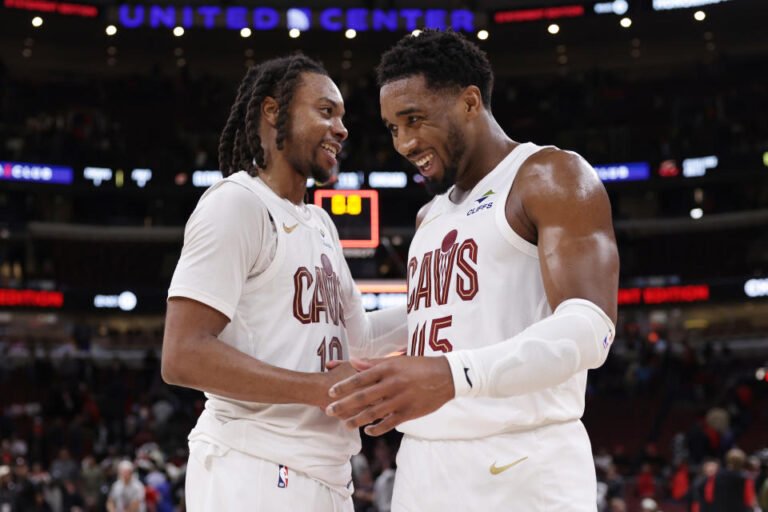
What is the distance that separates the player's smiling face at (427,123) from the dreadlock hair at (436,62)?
0.09 feet

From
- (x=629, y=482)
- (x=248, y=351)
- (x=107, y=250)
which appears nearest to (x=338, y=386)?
(x=248, y=351)

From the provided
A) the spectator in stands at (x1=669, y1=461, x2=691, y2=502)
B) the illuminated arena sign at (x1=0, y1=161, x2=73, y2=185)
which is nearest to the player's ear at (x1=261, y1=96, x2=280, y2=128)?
the spectator in stands at (x1=669, y1=461, x2=691, y2=502)

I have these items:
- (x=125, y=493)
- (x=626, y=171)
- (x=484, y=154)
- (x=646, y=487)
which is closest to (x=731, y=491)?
(x=646, y=487)

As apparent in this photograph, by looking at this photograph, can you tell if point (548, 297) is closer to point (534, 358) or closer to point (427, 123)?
point (534, 358)

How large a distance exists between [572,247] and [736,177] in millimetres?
25536

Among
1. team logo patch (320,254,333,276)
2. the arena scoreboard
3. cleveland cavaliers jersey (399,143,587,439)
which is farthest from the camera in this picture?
the arena scoreboard

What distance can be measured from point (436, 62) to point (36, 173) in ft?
83.1

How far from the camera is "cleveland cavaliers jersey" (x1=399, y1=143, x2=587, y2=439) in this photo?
3.69 meters

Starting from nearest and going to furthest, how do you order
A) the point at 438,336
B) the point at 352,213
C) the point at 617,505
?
the point at 438,336, the point at 352,213, the point at 617,505

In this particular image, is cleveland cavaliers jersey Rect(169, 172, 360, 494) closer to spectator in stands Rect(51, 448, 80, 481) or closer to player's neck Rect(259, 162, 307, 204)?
player's neck Rect(259, 162, 307, 204)

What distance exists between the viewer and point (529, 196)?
3688 millimetres

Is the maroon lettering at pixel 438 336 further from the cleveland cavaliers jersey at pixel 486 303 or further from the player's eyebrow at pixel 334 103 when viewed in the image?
the player's eyebrow at pixel 334 103

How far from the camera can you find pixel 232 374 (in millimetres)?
3666

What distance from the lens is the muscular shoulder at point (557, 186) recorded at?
3588mm
